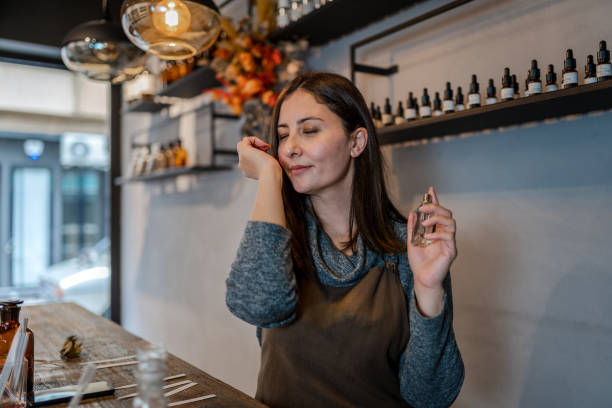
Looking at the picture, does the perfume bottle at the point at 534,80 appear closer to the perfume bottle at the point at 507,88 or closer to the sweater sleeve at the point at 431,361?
the perfume bottle at the point at 507,88

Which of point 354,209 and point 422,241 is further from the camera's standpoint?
point 354,209

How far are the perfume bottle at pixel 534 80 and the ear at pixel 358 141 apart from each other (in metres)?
0.51

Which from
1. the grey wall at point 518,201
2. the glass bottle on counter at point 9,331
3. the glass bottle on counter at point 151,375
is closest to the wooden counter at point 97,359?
the glass bottle on counter at point 9,331

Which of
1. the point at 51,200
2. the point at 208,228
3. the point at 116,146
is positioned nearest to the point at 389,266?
the point at 208,228

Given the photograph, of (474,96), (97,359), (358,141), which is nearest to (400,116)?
(474,96)

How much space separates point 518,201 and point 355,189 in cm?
65

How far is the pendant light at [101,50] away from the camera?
1830mm

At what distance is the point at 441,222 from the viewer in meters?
1.11

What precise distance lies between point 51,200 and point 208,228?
209 inches

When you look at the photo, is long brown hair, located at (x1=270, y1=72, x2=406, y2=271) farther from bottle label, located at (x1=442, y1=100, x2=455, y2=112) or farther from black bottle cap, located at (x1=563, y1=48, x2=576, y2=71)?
black bottle cap, located at (x1=563, y1=48, x2=576, y2=71)

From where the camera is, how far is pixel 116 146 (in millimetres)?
4594

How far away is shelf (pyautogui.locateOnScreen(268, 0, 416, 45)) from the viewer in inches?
75.6

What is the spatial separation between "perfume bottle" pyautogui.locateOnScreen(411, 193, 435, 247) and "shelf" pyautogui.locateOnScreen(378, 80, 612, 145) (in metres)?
0.49

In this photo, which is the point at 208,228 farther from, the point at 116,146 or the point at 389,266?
the point at 389,266
